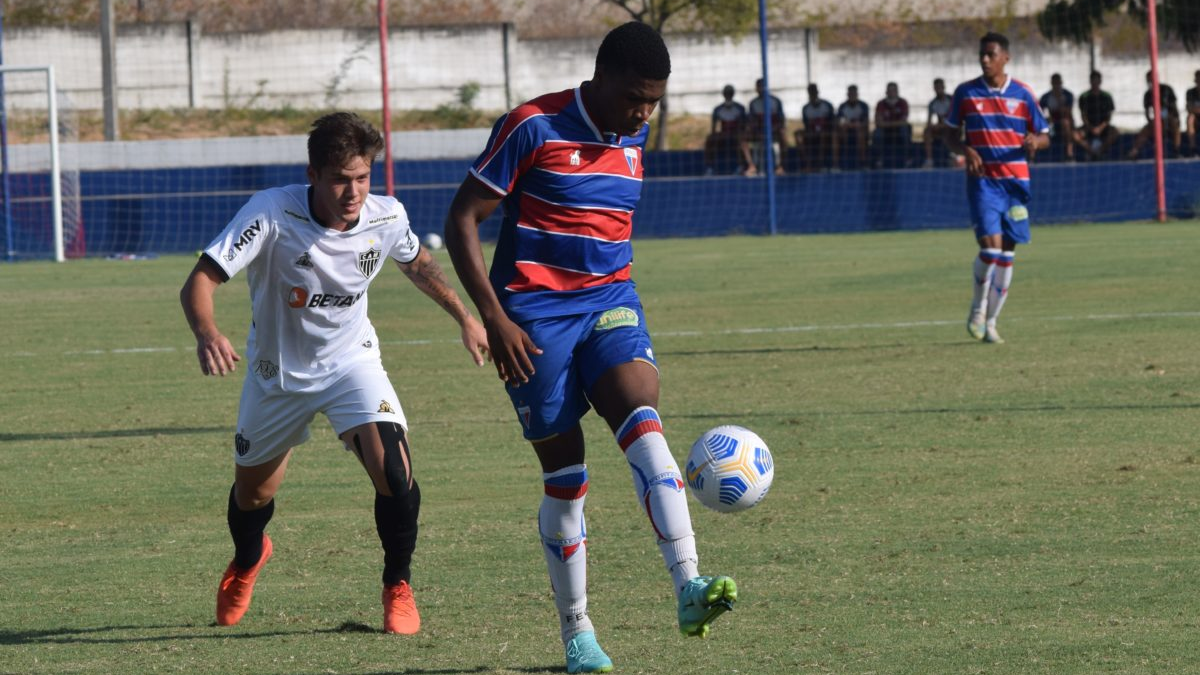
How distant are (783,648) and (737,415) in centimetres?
490

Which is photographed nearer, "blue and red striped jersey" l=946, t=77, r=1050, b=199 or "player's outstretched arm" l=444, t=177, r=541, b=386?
"player's outstretched arm" l=444, t=177, r=541, b=386

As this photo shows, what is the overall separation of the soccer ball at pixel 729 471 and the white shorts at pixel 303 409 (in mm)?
1132

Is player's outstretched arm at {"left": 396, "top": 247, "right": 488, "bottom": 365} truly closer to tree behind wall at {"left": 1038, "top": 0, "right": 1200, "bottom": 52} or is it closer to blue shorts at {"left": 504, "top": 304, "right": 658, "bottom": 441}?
blue shorts at {"left": 504, "top": 304, "right": 658, "bottom": 441}

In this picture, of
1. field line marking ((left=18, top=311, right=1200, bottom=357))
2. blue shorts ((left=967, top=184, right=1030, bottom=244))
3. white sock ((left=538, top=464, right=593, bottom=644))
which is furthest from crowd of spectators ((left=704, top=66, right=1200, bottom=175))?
white sock ((left=538, top=464, right=593, bottom=644))

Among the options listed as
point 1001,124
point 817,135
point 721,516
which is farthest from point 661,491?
point 817,135

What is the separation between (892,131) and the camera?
94.6 ft

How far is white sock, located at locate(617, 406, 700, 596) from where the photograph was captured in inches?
180

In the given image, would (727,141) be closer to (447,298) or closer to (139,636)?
(447,298)

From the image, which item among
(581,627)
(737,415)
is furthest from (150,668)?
(737,415)

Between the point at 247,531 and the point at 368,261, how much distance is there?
1000 millimetres

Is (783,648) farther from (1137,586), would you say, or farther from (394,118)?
(394,118)

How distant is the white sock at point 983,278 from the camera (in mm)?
12953

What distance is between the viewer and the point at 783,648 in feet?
16.4

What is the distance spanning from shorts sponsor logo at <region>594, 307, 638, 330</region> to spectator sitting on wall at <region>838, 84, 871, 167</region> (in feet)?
78.5
